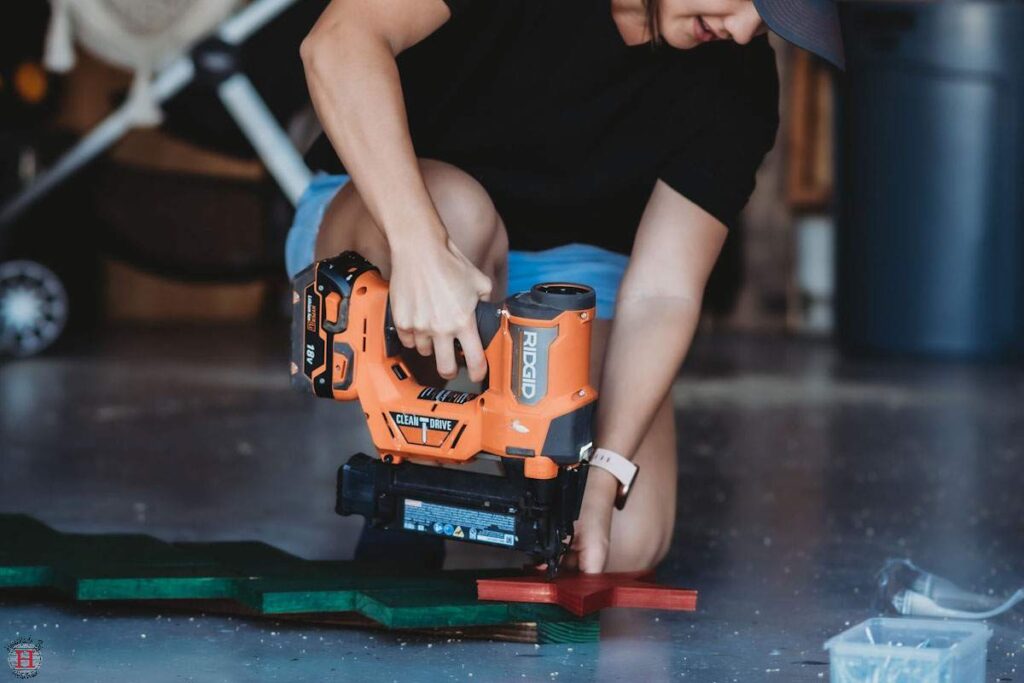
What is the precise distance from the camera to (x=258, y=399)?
3758 mm

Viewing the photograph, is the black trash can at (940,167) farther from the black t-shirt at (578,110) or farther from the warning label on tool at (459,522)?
the warning label on tool at (459,522)

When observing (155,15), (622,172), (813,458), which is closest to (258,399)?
(155,15)

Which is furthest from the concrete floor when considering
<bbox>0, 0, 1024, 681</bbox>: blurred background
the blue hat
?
the blue hat

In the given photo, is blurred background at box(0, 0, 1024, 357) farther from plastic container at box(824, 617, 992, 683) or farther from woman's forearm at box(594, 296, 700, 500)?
plastic container at box(824, 617, 992, 683)

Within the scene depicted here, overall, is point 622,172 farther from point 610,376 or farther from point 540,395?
point 540,395

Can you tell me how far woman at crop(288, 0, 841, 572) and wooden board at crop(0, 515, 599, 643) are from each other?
0.44 feet

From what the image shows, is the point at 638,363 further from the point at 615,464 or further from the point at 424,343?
the point at 424,343

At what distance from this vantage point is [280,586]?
1.60 m

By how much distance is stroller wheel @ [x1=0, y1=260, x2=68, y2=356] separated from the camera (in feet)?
14.2

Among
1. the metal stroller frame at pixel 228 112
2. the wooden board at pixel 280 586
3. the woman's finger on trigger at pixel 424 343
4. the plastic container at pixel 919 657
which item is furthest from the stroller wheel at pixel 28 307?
the plastic container at pixel 919 657

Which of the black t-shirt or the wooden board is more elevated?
the black t-shirt

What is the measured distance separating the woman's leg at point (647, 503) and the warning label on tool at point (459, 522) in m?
0.33

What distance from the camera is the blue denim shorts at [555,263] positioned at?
200 cm

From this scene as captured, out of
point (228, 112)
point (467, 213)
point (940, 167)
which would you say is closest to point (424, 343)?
point (467, 213)
